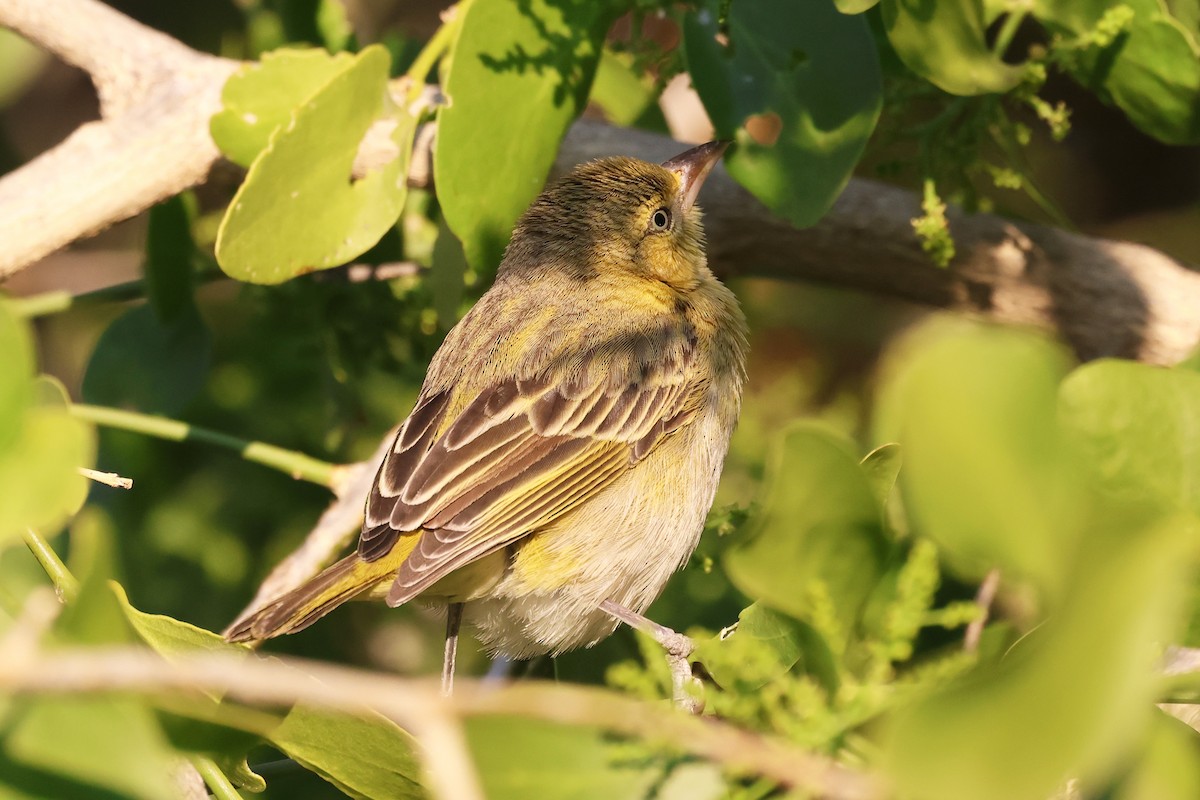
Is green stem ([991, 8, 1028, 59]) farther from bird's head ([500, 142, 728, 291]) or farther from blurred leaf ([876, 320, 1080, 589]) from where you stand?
blurred leaf ([876, 320, 1080, 589])

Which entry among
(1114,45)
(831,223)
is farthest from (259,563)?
(1114,45)

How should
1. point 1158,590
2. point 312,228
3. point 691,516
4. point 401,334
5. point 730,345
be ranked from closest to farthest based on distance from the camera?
point 1158,590 < point 312,228 < point 691,516 < point 730,345 < point 401,334

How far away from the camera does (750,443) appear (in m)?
4.09

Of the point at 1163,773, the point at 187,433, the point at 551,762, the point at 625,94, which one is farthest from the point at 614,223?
the point at 1163,773

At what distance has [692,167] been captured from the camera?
339cm

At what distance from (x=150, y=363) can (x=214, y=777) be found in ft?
6.25

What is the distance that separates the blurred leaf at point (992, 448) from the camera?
118 centimetres

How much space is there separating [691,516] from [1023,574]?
1912mm

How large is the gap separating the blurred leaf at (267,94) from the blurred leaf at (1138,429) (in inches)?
82.0

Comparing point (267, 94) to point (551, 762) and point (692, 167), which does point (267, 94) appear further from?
point (551, 762)

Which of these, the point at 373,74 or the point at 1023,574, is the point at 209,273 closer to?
the point at 373,74

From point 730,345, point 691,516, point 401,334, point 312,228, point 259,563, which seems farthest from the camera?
point 259,563

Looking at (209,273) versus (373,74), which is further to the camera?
(209,273)

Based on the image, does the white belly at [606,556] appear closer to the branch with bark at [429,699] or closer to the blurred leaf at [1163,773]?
the branch with bark at [429,699]
